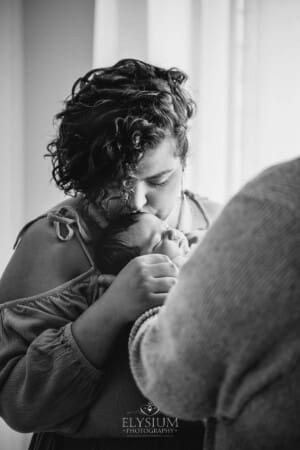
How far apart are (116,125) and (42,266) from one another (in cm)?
26

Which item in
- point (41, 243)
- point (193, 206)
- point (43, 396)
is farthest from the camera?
point (193, 206)

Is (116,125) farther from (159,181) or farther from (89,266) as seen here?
(89,266)

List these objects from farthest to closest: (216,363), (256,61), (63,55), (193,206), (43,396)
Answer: (63,55) → (256,61) → (193,206) → (43,396) → (216,363)

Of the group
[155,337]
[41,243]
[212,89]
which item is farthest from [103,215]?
[212,89]

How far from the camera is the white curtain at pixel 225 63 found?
1.20 m

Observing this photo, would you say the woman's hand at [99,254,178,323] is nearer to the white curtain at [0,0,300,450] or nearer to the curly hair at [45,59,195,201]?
the curly hair at [45,59,195,201]

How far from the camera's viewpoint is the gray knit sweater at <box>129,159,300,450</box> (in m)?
0.46

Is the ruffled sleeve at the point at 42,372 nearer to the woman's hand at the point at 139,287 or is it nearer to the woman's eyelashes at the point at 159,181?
the woman's hand at the point at 139,287

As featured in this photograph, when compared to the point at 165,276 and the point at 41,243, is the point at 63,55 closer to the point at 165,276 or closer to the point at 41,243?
the point at 41,243

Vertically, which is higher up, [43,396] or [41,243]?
[41,243]

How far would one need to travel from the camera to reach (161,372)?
510 mm

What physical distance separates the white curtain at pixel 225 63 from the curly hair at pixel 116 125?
0.36m

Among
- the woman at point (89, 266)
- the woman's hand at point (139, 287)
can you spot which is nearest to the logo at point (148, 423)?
the woman at point (89, 266)

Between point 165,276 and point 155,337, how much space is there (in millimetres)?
243
